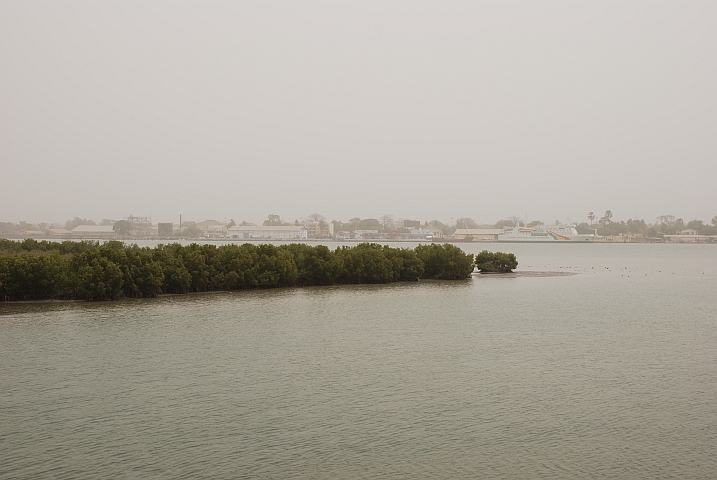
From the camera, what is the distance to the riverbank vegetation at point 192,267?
54475mm

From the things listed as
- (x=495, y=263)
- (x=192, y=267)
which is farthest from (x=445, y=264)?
(x=192, y=267)

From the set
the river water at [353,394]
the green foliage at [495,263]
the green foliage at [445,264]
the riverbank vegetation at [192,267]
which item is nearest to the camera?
the river water at [353,394]

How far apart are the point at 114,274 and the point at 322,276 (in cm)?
2557

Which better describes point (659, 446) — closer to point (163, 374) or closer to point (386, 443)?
point (386, 443)

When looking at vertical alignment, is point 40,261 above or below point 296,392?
above

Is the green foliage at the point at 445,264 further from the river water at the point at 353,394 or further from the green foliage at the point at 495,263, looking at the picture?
the river water at the point at 353,394

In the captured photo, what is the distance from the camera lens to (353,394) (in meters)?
26.1

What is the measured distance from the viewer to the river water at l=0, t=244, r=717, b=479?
18812mm

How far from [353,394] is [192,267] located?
4071 cm

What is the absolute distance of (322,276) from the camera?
73438 mm

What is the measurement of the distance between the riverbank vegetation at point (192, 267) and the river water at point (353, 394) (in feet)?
13.6

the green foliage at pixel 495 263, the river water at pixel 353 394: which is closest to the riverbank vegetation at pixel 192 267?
the river water at pixel 353 394

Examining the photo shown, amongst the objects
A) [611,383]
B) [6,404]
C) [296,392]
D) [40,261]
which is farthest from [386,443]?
[40,261]

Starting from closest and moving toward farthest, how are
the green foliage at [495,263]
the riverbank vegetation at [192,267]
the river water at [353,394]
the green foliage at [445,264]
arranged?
the river water at [353,394]
the riverbank vegetation at [192,267]
the green foliage at [445,264]
the green foliage at [495,263]
